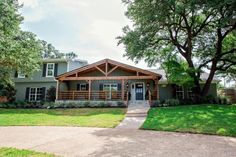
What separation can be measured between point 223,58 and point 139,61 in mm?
8079

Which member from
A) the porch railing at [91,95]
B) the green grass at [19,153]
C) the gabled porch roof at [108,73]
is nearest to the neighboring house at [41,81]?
the porch railing at [91,95]

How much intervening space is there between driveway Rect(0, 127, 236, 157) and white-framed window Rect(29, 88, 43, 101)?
15734mm

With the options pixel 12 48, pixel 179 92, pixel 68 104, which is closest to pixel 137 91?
pixel 179 92

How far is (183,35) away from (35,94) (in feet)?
56.5

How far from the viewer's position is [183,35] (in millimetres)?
23812

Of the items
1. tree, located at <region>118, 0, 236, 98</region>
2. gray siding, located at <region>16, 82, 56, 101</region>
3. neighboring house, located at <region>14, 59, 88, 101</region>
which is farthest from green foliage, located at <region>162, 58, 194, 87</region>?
gray siding, located at <region>16, 82, 56, 101</region>

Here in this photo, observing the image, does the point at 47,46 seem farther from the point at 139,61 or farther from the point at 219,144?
the point at 219,144

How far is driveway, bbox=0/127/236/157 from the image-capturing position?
6.93 m

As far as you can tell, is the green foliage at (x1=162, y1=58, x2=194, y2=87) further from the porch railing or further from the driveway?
the driveway

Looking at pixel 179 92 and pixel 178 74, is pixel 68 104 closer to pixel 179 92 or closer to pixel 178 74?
pixel 178 74

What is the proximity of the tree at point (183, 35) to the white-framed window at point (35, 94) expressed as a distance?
35.9 ft

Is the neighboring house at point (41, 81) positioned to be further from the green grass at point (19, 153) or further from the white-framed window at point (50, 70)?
the green grass at point (19, 153)

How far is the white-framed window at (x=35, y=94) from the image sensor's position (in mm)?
25408

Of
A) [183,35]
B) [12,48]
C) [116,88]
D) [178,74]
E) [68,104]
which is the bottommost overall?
[68,104]
